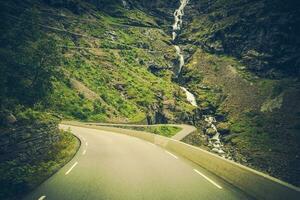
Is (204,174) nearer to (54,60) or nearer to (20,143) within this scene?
(20,143)

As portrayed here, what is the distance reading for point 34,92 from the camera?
28.8 metres

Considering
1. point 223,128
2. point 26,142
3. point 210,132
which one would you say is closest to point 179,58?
point 223,128

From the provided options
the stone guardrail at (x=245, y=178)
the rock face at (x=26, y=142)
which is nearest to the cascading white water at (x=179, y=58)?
the rock face at (x=26, y=142)

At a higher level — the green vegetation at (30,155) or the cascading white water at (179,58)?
the cascading white water at (179,58)

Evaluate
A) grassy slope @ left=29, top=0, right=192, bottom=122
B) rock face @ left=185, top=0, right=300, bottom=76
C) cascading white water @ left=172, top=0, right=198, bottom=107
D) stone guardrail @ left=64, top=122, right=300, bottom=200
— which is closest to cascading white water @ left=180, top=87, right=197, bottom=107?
cascading white water @ left=172, top=0, right=198, bottom=107

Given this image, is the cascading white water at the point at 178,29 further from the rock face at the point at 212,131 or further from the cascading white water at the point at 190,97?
the rock face at the point at 212,131

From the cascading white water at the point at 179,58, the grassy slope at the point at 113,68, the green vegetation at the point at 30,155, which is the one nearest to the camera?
the green vegetation at the point at 30,155

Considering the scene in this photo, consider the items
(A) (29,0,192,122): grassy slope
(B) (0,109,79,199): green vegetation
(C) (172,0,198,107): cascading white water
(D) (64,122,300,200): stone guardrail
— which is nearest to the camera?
(D) (64,122,300,200): stone guardrail

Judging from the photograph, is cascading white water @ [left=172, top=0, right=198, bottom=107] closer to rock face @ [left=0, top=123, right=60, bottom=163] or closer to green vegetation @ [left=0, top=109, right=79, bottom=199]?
green vegetation @ [left=0, top=109, right=79, bottom=199]

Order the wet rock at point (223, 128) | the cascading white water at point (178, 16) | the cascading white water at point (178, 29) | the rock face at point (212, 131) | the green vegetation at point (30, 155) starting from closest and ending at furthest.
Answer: the green vegetation at point (30, 155) → the rock face at point (212, 131) → the wet rock at point (223, 128) → the cascading white water at point (178, 29) → the cascading white water at point (178, 16)

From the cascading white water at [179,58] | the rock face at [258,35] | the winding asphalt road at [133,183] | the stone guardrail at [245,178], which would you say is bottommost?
the winding asphalt road at [133,183]

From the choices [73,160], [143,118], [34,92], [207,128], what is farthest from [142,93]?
[73,160]

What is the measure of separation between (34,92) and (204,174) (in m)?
22.2

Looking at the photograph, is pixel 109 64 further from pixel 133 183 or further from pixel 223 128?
pixel 133 183
